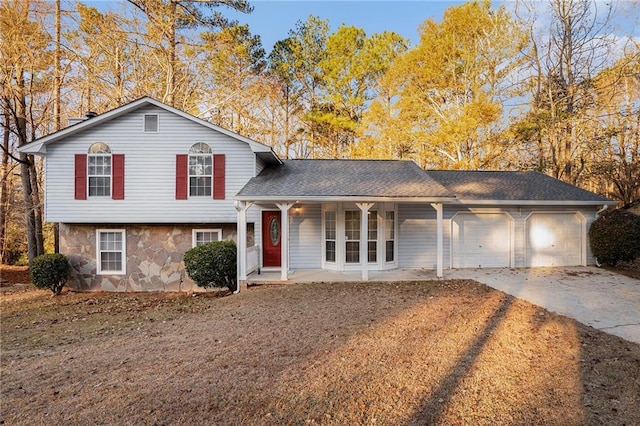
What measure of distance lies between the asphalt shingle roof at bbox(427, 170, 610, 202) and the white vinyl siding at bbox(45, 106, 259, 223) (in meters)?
7.66

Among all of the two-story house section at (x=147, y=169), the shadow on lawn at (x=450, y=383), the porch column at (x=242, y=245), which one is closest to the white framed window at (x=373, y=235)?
the two-story house section at (x=147, y=169)

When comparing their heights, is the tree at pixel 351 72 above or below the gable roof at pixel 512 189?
above

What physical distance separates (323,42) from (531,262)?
18.5 meters

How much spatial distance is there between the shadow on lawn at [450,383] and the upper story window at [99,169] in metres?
11.0

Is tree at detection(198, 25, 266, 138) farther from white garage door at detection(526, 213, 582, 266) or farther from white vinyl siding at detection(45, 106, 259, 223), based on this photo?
white garage door at detection(526, 213, 582, 266)

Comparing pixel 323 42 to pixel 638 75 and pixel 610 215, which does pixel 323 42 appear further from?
pixel 610 215

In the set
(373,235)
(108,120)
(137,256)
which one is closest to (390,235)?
(373,235)

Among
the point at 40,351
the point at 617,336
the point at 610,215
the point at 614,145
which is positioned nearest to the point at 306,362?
the point at 40,351

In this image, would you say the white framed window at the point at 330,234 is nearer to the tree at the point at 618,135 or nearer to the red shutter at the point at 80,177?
the red shutter at the point at 80,177

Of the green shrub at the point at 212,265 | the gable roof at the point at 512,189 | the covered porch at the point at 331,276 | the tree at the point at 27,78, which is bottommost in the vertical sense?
the covered porch at the point at 331,276

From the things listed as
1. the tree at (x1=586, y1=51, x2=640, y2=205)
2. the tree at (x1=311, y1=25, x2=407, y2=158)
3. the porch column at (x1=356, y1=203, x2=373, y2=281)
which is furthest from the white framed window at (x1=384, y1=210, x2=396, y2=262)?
the tree at (x1=586, y1=51, x2=640, y2=205)

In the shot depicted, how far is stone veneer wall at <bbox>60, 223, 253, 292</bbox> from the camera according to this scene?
11180 mm

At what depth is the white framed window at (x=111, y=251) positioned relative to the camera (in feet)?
36.8

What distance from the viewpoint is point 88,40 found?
47.6 ft
